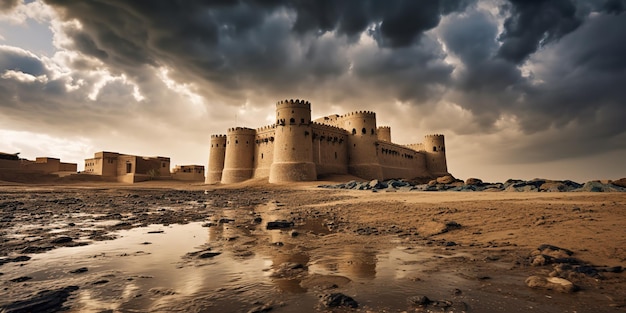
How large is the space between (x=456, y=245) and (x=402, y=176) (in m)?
50.9

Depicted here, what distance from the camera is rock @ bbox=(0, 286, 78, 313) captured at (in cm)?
286

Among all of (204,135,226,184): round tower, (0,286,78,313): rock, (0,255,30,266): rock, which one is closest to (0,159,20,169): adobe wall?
(204,135,226,184): round tower

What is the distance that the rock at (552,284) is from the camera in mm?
3143

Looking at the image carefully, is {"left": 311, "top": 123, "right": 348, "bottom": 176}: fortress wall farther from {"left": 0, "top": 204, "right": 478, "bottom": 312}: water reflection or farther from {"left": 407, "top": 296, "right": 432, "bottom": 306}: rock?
{"left": 407, "top": 296, "right": 432, "bottom": 306}: rock

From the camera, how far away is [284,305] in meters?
2.94

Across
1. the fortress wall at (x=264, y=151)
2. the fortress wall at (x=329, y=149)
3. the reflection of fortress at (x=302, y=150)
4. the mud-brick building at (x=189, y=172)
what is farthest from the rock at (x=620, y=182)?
the mud-brick building at (x=189, y=172)

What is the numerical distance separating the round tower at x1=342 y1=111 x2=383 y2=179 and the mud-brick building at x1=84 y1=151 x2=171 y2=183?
3303 cm

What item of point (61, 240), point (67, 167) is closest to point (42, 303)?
point (61, 240)

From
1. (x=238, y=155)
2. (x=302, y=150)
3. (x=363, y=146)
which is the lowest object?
(x=302, y=150)

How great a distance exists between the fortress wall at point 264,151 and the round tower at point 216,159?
673 cm

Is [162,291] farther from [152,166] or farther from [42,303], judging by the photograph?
[152,166]

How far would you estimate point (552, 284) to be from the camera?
326 cm

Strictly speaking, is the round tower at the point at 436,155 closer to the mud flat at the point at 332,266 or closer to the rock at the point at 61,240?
the mud flat at the point at 332,266

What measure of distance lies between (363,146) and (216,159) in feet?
79.8
